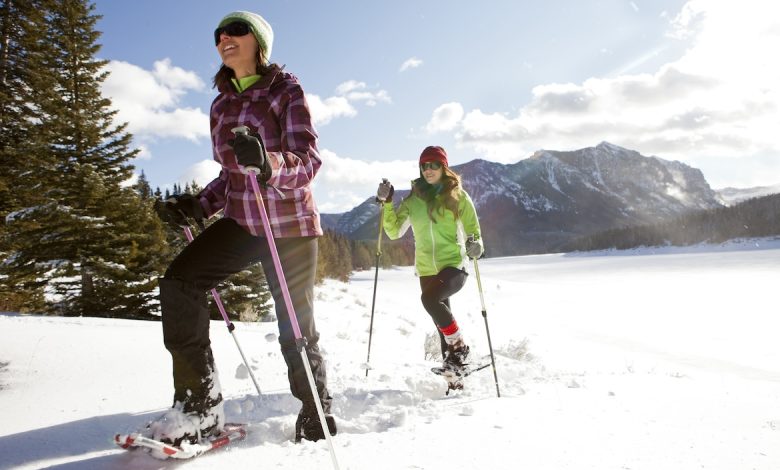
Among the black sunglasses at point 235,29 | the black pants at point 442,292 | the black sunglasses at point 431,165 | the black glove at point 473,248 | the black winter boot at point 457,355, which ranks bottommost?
the black winter boot at point 457,355

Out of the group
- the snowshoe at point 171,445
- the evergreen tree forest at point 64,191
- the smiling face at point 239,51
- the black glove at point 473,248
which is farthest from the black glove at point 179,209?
the evergreen tree forest at point 64,191

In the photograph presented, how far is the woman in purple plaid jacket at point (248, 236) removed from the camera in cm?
215

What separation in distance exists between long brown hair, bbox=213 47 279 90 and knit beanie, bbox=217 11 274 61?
39 millimetres

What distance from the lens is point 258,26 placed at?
2.43 metres

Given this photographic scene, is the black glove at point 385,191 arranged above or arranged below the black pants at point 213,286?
above

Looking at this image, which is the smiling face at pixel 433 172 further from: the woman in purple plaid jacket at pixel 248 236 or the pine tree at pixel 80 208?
the pine tree at pixel 80 208

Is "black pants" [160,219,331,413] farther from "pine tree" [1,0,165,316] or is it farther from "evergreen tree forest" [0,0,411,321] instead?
"pine tree" [1,0,165,316]

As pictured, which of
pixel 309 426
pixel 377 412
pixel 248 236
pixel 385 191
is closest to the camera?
pixel 309 426

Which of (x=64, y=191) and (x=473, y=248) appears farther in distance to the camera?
(x=64, y=191)

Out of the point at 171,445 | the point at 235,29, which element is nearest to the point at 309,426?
the point at 171,445

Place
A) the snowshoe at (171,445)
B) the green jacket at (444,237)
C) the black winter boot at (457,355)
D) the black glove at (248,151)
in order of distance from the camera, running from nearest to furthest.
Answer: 1. the black glove at (248,151)
2. the snowshoe at (171,445)
3. the black winter boot at (457,355)
4. the green jacket at (444,237)

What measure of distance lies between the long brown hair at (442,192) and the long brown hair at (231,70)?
2535mm

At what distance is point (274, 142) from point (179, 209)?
0.81 metres

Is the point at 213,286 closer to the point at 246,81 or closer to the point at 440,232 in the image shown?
the point at 246,81
